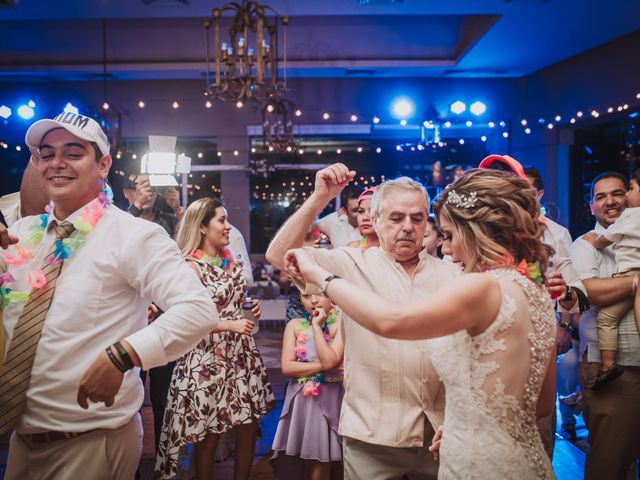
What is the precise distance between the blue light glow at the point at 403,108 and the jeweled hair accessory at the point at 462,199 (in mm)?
6997

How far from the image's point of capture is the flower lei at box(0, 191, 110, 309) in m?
1.64

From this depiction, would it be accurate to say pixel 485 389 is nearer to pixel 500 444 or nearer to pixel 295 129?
pixel 500 444

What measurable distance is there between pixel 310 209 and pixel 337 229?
141 inches

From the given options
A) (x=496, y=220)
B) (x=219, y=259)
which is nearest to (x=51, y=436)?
(x=496, y=220)

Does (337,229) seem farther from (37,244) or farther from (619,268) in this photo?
(37,244)

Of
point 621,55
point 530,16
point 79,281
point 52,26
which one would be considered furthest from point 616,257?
point 52,26

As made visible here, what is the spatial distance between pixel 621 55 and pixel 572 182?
1.74m

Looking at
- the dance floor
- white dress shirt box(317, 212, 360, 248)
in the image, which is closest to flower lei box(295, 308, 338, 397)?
the dance floor

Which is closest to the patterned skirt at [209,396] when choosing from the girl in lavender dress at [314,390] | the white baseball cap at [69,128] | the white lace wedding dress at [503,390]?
the girl in lavender dress at [314,390]

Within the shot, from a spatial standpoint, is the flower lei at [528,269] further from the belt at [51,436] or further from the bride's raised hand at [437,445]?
the belt at [51,436]

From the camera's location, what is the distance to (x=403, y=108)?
8.29 metres

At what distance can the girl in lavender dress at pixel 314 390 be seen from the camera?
108 inches

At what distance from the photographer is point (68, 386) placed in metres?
1.57

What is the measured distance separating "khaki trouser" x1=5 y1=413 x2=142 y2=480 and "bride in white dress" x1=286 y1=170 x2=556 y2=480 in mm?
762
